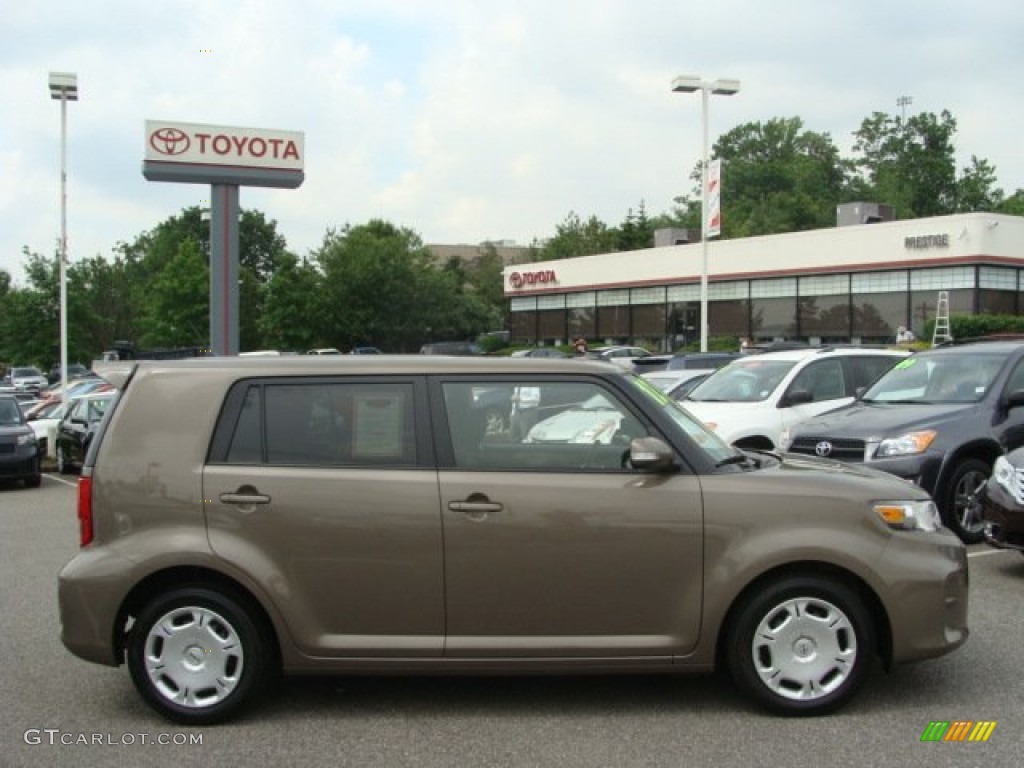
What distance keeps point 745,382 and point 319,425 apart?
326 inches

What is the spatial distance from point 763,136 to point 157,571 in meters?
97.1

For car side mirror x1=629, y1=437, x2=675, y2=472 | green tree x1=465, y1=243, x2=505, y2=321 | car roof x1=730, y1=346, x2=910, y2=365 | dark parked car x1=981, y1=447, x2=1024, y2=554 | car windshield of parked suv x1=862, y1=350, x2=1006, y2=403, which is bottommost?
dark parked car x1=981, y1=447, x2=1024, y2=554

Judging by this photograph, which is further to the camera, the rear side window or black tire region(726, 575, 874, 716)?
the rear side window

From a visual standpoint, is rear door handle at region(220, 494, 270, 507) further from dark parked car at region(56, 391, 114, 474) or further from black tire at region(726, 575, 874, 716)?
dark parked car at region(56, 391, 114, 474)

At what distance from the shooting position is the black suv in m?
8.83

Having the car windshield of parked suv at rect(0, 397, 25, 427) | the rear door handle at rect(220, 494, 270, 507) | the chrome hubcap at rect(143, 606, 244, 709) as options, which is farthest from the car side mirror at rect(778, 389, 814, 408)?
the car windshield of parked suv at rect(0, 397, 25, 427)

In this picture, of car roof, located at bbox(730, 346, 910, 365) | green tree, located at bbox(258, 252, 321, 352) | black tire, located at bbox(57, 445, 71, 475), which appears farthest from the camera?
green tree, located at bbox(258, 252, 321, 352)

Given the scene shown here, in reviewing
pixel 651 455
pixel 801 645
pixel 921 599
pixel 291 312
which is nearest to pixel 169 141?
pixel 651 455

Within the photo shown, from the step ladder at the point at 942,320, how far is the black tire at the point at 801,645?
2674 centimetres

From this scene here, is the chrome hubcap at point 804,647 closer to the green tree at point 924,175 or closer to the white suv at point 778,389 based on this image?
the white suv at point 778,389

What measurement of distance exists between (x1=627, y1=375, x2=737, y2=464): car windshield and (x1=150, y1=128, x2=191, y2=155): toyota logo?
20443 millimetres

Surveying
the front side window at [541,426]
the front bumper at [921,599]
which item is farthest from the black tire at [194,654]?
the front bumper at [921,599]

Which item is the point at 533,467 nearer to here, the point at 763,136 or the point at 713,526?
the point at 713,526

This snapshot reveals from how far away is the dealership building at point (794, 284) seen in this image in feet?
111
